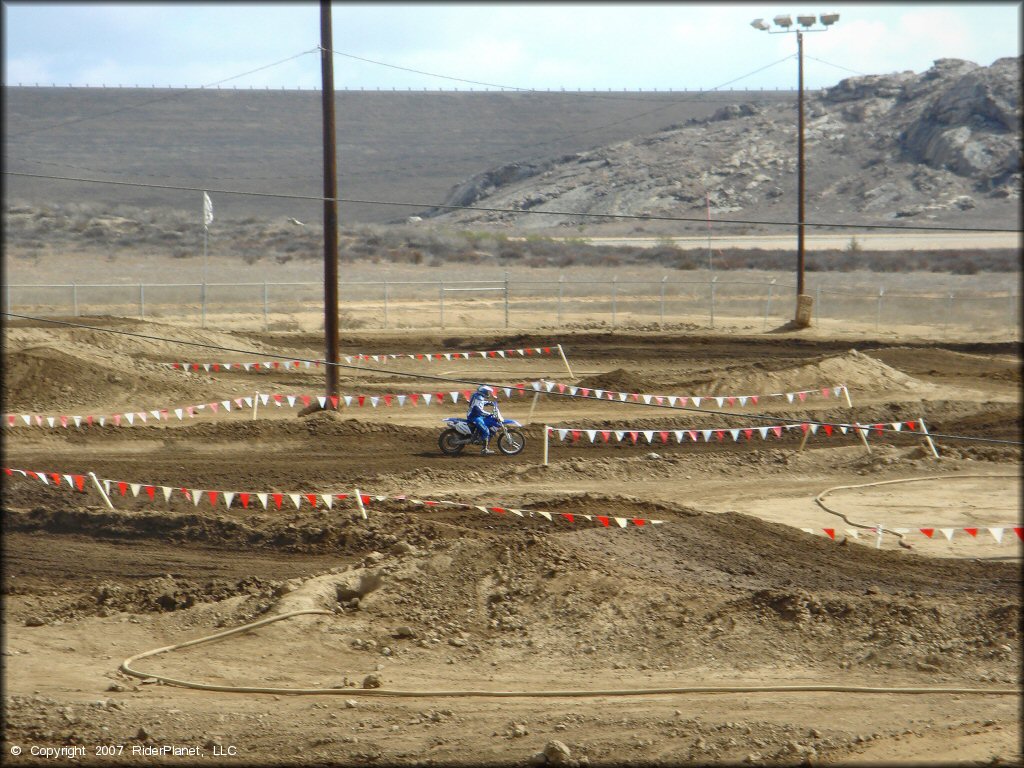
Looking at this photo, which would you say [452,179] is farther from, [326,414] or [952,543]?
[952,543]

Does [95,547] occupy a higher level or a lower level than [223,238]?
lower

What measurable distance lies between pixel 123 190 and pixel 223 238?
122 feet

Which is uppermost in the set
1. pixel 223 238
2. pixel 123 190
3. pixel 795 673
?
pixel 123 190

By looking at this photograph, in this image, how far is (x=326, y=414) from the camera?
64.5 ft

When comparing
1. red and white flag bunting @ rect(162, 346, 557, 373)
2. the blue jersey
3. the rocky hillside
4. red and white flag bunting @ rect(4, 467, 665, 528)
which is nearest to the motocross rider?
the blue jersey

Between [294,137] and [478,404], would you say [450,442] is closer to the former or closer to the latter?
[478,404]

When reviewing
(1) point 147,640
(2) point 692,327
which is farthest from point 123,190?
(1) point 147,640

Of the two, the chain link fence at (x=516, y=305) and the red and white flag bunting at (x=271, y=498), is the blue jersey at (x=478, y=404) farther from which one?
the chain link fence at (x=516, y=305)

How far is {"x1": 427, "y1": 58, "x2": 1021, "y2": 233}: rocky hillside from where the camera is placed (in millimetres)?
77250

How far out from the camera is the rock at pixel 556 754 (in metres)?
6.98

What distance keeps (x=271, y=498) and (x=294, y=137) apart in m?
99.2

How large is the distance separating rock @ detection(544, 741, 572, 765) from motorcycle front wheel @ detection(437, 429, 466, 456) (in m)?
10.5

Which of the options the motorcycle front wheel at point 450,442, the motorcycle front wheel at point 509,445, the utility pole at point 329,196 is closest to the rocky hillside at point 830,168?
the utility pole at point 329,196

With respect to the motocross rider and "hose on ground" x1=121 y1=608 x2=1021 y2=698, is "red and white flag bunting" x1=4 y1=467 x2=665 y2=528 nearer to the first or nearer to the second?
the motocross rider
